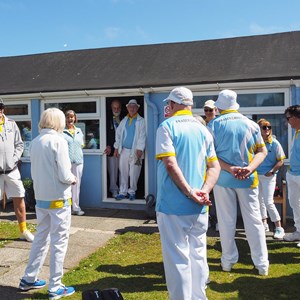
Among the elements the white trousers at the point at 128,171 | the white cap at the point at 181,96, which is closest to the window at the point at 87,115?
the white trousers at the point at 128,171

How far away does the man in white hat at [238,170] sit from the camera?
15.0 feet

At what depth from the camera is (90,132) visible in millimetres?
8883

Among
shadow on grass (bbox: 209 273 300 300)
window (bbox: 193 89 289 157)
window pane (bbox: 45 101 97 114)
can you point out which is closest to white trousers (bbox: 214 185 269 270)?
shadow on grass (bbox: 209 273 300 300)

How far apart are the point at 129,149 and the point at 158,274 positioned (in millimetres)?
4095

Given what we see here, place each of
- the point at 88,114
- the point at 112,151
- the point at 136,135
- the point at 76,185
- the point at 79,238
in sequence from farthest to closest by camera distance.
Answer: the point at 112,151
the point at 88,114
the point at 136,135
the point at 76,185
the point at 79,238

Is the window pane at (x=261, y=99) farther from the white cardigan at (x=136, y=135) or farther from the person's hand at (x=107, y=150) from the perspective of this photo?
the person's hand at (x=107, y=150)

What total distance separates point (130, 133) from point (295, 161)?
388 centimetres

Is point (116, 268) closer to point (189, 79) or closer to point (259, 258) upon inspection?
point (259, 258)

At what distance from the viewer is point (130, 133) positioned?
855 cm

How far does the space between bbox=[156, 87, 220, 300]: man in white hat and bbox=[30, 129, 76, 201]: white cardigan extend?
1.14m

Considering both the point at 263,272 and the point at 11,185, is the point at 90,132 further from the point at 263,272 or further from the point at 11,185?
the point at 263,272

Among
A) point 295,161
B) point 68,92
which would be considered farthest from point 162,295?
point 68,92

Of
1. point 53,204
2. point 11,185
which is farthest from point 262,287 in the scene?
point 11,185

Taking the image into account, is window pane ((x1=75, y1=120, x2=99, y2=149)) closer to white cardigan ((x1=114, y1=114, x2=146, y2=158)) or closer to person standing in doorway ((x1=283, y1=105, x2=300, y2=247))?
white cardigan ((x1=114, y1=114, x2=146, y2=158))
